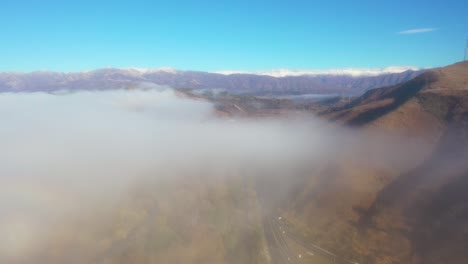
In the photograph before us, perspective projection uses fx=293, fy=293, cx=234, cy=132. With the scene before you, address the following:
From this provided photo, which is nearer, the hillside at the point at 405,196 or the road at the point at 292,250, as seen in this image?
the road at the point at 292,250

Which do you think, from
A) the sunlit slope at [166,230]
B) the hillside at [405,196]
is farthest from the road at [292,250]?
the hillside at [405,196]

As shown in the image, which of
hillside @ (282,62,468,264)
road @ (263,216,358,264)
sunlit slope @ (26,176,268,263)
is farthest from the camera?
sunlit slope @ (26,176,268,263)

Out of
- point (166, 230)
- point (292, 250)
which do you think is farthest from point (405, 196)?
point (166, 230)

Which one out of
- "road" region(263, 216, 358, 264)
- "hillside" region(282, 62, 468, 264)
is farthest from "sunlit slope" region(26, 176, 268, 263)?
"hillside" region(282, 62, 468, 264)

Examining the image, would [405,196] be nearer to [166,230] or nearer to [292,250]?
[292,250]

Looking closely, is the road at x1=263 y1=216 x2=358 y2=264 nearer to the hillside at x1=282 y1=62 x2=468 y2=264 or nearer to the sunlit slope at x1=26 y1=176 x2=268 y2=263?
the sunlit slope at x1=26 y1=176 x2=268 y2=263

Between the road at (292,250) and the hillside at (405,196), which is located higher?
the hillside at (405,196)

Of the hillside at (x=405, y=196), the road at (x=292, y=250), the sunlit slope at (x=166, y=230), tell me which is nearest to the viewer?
the road at (x=292, y=250)

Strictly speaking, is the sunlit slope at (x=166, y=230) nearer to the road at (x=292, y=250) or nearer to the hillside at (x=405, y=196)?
the road at (x=292, y=250)
